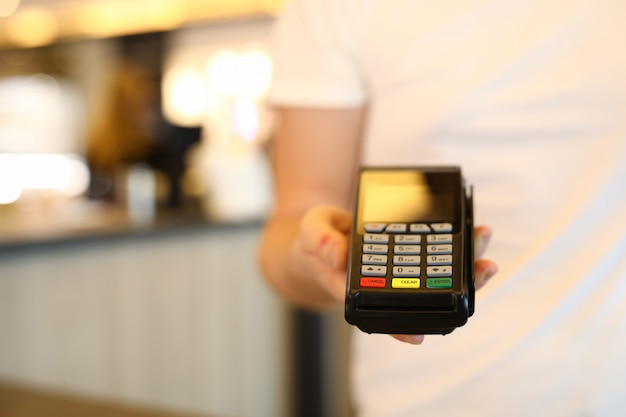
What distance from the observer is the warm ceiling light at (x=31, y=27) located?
11.9ft

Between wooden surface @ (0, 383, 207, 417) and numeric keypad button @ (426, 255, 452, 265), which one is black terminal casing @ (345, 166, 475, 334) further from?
wooden surface @ (0, 383, 207, 417)

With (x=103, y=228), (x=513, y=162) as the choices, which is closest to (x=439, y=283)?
(x=513, y=162)

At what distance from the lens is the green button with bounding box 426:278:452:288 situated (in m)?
0.44

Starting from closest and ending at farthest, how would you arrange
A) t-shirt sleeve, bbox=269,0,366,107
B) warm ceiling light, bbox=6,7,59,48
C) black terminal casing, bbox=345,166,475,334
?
1. black terminal casing, bbox=345,166,475,334
2. t-shirt sleeve, bbox=269,0,366,107
3. warm ceiling light, bbox=6,7,59,48

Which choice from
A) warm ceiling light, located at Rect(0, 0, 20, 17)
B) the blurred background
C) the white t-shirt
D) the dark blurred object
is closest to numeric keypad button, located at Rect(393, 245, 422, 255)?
the white t-shirt

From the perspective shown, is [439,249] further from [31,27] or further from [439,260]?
[31,27]

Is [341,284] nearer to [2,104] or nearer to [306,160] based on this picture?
[306,160]

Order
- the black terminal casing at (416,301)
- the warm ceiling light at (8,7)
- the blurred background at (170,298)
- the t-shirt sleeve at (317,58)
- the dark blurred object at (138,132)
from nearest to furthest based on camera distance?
the black terminal casing at (416,301), the t-shirt sleeve at (317,58), the blurred background at (170,298), the dark blurred object at (138,132), the warm ceiling light at (8,7)

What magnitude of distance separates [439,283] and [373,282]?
0.04 meters

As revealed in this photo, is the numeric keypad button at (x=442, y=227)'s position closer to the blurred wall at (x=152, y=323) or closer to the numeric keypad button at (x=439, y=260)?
the numeric keypad button at (x=439, y=260)

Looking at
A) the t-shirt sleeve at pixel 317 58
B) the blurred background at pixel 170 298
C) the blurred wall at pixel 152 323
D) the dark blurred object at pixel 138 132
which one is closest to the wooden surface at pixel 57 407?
the blurred background at pixel 170 298

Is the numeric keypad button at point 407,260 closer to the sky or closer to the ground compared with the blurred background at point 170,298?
→ closer to the sky

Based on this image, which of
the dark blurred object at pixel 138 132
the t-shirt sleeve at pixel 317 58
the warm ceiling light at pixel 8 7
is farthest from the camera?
the warm ceiling light at pixel 8 7

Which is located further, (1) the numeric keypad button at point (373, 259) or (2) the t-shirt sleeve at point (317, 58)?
(2) the t-shirt sleeve at point (317, 58)
